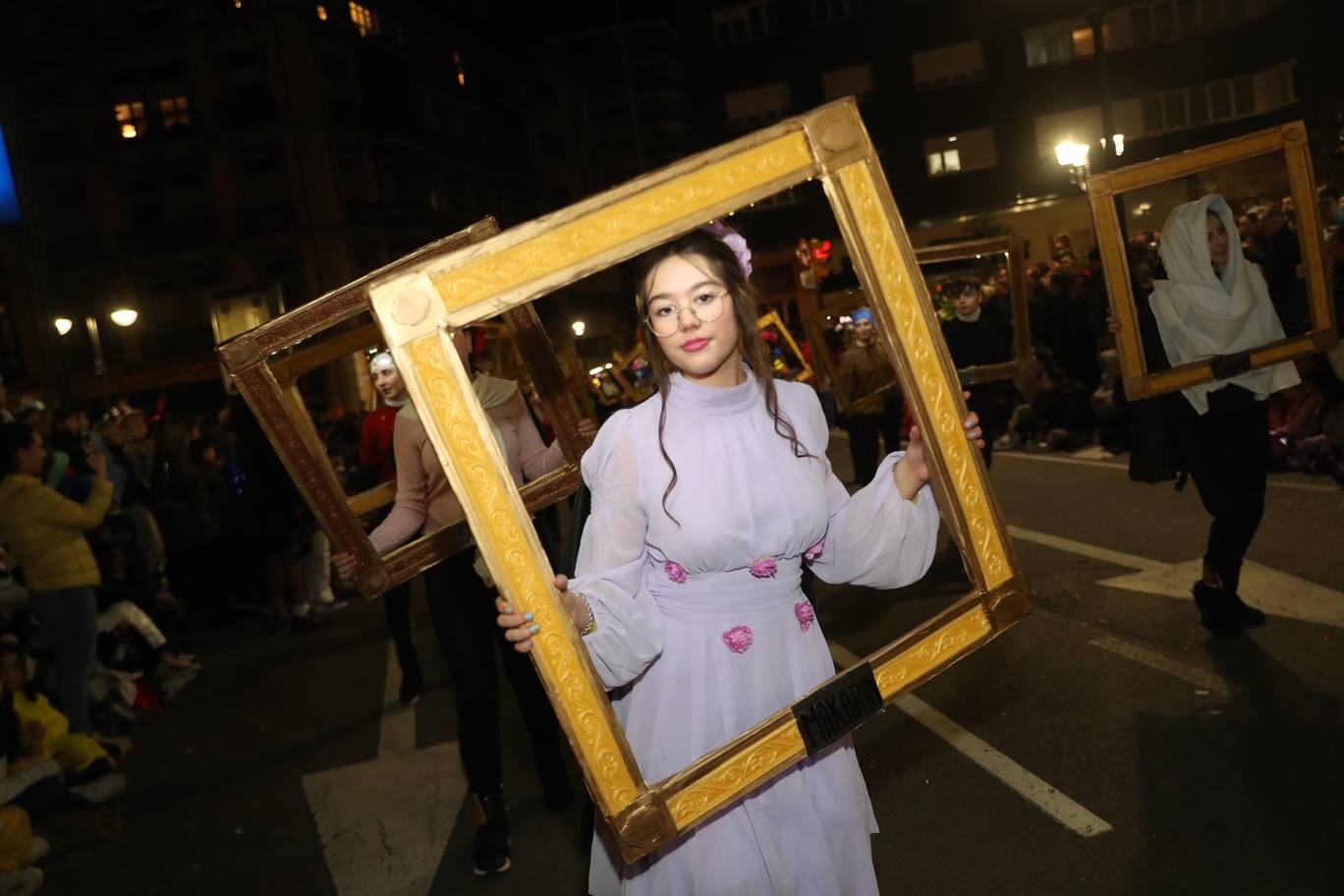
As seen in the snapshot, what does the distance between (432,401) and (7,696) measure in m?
4.89

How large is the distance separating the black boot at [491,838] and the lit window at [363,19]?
4265 cm

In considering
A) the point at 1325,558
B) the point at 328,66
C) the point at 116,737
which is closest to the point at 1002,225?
the point at 328,66

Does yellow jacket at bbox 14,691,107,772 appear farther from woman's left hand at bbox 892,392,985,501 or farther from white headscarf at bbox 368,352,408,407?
woman's left hand at bbox 892,392,985,501

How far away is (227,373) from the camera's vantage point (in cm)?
409

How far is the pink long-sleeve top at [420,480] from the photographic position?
14.5 ft

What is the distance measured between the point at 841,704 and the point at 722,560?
1.57 ft

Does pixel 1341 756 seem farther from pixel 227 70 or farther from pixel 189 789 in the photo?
pixel 227 70

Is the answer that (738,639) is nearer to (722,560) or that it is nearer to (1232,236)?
(722,560)

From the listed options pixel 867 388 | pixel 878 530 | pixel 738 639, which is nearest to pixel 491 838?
pixel 738 639

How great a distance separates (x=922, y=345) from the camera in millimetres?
2363

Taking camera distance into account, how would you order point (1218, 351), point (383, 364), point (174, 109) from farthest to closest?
point (174, 109) → point (1218, 351) → point (383, 364)

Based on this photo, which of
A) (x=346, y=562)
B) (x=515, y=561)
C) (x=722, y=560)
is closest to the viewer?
(x=515, y=561)

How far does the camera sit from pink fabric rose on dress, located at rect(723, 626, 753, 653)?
2.72 meters

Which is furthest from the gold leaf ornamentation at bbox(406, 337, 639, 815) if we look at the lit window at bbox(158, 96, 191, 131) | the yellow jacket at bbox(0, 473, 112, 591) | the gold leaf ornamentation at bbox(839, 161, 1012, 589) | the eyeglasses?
the lit window at bbox(158, 96, 191, 131)
